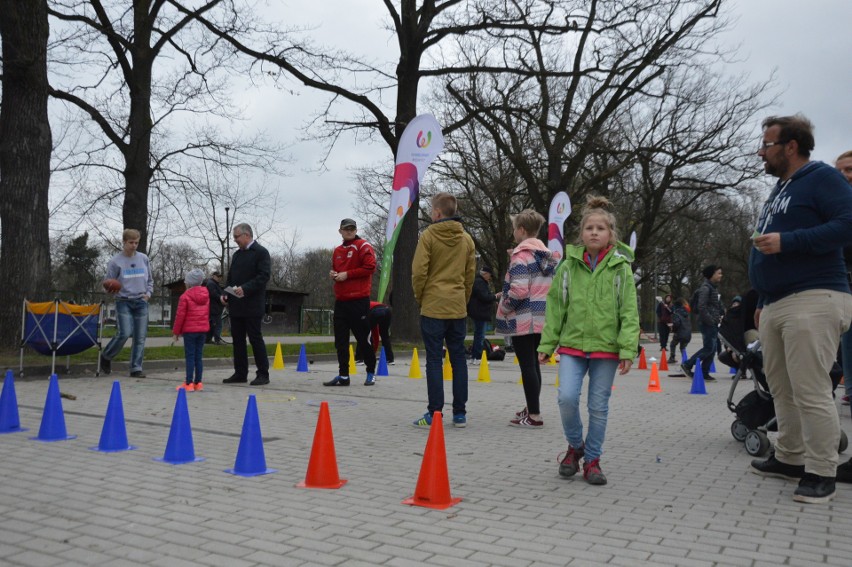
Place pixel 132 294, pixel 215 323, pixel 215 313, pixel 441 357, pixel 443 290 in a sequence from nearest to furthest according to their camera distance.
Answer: pixel 441 357
pixel 443 290
pixel 132 294
pixel 215 313
pixel 215 323

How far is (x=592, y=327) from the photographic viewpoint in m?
4.87

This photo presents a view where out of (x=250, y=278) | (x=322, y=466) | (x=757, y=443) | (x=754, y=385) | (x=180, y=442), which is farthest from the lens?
(x=250, y=278)

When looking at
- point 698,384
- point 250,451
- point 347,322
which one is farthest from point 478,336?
point 250,451

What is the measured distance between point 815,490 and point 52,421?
557 cm

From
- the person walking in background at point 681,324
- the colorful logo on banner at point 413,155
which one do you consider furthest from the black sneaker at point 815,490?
the person walking in background at point 681,324

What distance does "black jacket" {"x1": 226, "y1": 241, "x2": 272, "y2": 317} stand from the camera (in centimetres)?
999

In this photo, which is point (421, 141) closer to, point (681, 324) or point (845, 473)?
point (845, 473)

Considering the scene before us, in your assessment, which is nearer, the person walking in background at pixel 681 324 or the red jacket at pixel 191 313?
the red jacket at pixel 191 313

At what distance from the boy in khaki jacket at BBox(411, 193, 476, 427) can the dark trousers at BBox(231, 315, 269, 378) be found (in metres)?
3.78

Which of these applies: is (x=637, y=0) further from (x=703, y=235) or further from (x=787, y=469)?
(x=703, y=235)

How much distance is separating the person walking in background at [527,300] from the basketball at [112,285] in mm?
6003

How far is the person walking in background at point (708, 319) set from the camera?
42.5 feet

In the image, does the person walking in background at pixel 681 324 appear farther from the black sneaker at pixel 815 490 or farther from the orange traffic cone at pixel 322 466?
the orange traffic cone at pixel 322 466

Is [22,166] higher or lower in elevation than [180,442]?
higher
